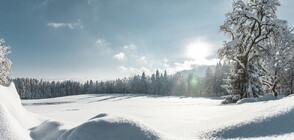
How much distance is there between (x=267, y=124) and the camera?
2.09 metres

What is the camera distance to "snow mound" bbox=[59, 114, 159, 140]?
207 centimetres

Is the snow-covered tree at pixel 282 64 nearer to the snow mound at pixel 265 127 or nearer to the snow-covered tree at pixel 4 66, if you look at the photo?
the snow mound at pixel 265 127

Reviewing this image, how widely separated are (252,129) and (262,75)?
1470 cm

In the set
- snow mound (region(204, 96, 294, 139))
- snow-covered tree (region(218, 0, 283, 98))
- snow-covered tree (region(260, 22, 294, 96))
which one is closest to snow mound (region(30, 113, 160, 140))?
snow mound (region(204, 96, 294, 139))

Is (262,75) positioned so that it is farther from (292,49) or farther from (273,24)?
(273,24)

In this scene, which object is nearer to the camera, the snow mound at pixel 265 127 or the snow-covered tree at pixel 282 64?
the snow mound at pixel 265 127

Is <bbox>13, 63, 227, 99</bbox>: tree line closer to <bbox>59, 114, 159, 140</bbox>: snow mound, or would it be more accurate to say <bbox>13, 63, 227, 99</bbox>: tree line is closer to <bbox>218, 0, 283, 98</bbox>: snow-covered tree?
<bbox>218, 0, 283, 98</bbox>: snow-covered tree

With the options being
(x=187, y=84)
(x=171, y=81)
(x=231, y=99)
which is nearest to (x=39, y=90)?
(x=171, y=81)

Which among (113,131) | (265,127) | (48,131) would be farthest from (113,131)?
(48,131)

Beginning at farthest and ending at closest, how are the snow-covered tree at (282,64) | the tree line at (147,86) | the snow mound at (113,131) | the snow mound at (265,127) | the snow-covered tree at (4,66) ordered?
1. the tree line at (147,86)
2. the snow-covered tree at (4,66)
3. the snow-covered tree at (282,64)
4. the snow mound at (113,131)
5. the snow mound at (265,127)

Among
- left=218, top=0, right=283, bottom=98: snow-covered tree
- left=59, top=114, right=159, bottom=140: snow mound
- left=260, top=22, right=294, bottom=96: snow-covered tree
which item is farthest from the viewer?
left=260, top=22, right=294, bottom=96: snow-covered tree

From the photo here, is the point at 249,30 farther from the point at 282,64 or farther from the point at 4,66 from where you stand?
the point at 4,66

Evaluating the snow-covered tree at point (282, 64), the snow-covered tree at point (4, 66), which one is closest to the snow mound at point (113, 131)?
the snow-covered tree at point (282, 64)

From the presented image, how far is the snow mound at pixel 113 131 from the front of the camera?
207cm
